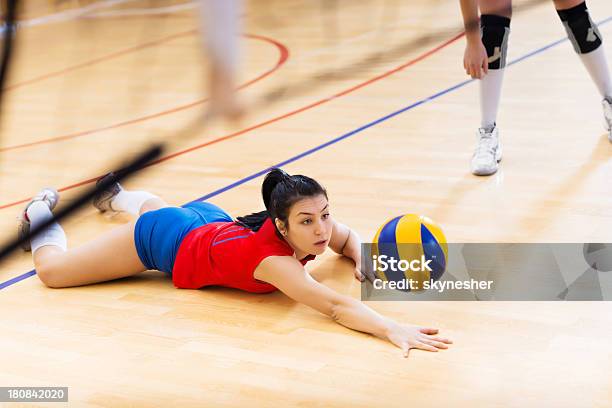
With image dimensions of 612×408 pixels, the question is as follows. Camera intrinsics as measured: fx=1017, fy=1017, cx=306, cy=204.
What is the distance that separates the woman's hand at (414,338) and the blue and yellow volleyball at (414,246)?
33 cm

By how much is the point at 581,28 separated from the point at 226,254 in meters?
1.94

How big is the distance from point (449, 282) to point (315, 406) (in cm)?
80

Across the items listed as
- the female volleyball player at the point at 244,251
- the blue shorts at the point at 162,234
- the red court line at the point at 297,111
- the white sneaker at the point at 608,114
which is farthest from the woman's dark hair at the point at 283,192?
the white sneaker at the point at 608,114

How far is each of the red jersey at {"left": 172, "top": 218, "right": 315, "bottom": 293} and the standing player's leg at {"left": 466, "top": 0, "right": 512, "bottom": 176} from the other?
1.29 m

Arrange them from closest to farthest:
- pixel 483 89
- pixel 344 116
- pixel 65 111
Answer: pixel 483 89, pixel 344 116, pixel 65 111

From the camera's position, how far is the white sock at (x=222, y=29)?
1.01 metres

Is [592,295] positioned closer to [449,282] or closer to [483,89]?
[449,282]

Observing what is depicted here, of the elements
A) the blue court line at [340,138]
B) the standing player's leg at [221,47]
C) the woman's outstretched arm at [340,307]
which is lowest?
the woman's outstretched arm at [340,307]

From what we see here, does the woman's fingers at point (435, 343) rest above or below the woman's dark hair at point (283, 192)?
below

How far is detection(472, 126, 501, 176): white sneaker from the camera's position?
12.9ft

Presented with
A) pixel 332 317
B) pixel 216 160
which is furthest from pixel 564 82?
pixel 332 317

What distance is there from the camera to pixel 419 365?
244 centimetres

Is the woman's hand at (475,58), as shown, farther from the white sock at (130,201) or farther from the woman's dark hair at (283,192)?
the white sock at (130,201)

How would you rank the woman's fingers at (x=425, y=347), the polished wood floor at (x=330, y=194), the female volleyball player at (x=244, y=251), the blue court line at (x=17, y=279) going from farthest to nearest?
the blue court line at (x=17, y=279), the female volleyball player at (x=244, y=251), the woman's fingers at (x=425, y=347), the polished wood floor at (x=330, y=194)
